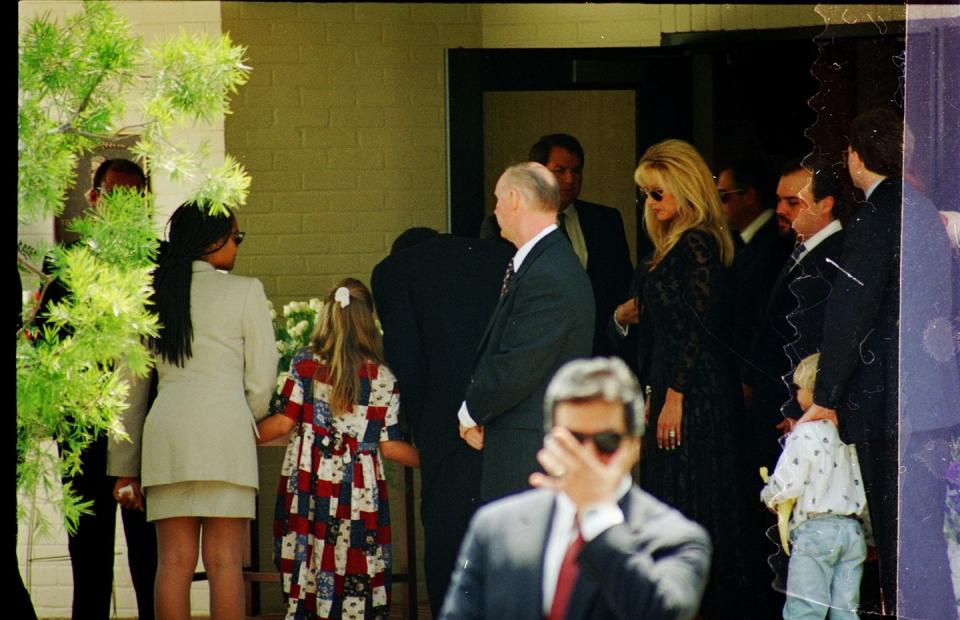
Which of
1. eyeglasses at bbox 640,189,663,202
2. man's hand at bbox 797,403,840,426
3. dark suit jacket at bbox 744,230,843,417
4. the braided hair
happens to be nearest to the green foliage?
the braided hair

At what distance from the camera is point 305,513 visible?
15.1 feet

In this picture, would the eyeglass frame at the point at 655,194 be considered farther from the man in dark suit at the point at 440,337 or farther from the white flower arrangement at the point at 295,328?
the white flower arrangement at the point at 295,328

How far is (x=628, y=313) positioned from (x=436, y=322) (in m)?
0.55

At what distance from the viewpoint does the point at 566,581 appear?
3.71m

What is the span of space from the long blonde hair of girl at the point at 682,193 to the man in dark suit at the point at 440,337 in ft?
1.48

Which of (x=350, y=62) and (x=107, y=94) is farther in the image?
(x=350, y=62)

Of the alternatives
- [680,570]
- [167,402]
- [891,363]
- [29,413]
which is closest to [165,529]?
[167,402]

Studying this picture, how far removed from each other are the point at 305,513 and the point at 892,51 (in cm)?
216

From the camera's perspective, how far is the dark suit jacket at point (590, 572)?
361cm

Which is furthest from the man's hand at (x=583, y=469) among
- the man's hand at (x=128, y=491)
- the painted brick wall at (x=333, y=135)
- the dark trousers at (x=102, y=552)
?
the dark trousers at (x=102, y=552)

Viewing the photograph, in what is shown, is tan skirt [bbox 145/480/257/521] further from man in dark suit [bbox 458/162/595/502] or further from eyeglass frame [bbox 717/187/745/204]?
eyeglass frame [bbox 717/187/745/204]

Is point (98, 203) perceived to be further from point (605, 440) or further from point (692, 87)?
point (692, 87)

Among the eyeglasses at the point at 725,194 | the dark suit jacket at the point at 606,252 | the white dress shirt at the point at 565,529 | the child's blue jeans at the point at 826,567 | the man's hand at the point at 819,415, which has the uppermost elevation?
the eyeglasses at the point at 725,194

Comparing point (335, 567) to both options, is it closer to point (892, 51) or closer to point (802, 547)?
point (802, 547)
